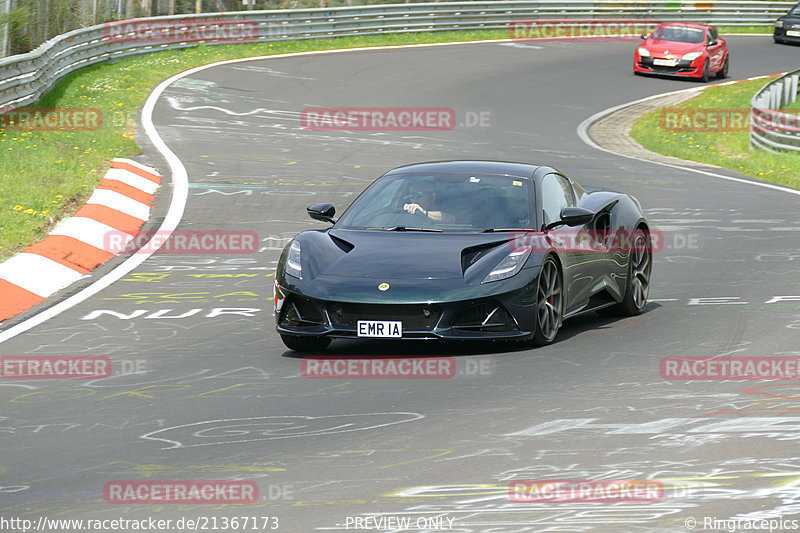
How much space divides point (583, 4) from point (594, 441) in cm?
4001

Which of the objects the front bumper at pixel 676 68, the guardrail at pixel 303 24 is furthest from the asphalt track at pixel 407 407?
the front bumper at pixel 676 68

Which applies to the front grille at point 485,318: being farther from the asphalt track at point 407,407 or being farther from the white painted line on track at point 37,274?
the white painted line on track at point 37,274

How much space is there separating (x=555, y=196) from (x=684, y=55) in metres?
25.8

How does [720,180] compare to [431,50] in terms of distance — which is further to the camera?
[431,50]

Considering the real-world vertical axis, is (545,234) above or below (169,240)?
above

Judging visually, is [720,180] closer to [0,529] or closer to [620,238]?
[620,238]

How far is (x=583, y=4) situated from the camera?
148 ft

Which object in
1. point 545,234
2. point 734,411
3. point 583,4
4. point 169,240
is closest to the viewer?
point 734,411

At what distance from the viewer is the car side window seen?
9852 mm

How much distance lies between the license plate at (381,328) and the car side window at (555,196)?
1.71 metres

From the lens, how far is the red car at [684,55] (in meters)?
34.5

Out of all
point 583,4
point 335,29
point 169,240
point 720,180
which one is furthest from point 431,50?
point 169,240

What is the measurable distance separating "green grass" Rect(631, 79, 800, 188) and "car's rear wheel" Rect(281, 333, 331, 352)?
1321 cm

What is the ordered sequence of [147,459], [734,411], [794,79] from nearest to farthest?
[147,459]
[734,411]
[794,79]
